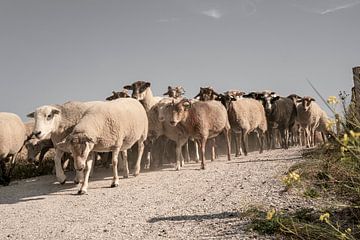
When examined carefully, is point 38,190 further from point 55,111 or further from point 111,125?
point 111,125

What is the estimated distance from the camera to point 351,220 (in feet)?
15.8

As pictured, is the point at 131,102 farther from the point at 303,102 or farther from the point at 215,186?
the point at 303,102

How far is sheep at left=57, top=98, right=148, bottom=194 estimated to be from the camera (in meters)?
9.94

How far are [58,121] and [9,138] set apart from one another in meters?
4.03

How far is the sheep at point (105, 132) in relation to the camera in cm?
994

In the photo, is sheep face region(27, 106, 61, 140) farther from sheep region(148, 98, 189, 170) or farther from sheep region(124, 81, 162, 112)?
sheep region(124, 81, 162, 112)

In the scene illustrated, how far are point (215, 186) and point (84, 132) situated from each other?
12.9 feet

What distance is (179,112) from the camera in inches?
501

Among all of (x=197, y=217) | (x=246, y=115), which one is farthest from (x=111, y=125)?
(x=246, y=115)

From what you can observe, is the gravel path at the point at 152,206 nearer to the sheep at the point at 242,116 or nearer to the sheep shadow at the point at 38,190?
the sheep shadow at the point at 38,190

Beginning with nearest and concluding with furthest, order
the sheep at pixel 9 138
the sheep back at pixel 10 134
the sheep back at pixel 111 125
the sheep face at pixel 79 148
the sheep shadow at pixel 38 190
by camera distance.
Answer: the sheep face at pixel 79 148
the sheep shadow at pixel 38 190
the sheep back at pixel 111 125
the sheep at pixel 9 138
the sheep back at pixel 10 134

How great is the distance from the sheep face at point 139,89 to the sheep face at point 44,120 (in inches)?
163

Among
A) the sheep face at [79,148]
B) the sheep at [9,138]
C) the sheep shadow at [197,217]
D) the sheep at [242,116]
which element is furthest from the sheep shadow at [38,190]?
the sheep at [242,116]

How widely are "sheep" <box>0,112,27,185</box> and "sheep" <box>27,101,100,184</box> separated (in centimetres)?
297
